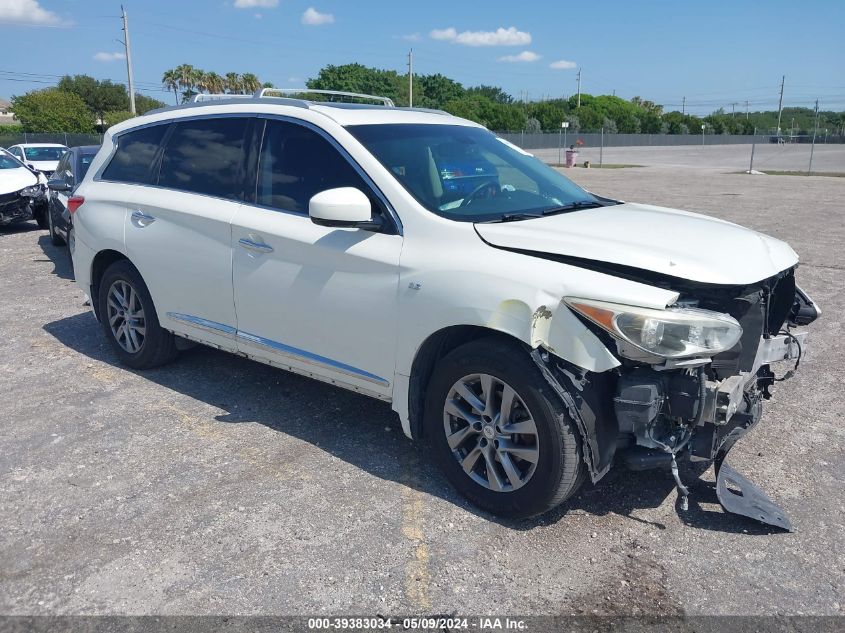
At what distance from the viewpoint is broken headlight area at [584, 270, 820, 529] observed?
3061 millimetres

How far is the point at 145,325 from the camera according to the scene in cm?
539

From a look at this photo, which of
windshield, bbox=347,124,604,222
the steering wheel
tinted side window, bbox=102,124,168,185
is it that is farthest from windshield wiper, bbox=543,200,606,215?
tinted side window, bbox=102,124,168,185

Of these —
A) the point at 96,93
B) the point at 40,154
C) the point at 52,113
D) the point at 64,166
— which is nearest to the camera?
the point at 64,166

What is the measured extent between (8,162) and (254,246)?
11967 mm

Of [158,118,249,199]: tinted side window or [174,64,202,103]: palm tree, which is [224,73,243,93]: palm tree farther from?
[158,118,249,199]: tinted side window

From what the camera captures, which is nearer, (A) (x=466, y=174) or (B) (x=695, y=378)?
(B) (x=695, y=378)

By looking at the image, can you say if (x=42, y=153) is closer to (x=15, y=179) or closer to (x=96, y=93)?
(x=15, y=179)

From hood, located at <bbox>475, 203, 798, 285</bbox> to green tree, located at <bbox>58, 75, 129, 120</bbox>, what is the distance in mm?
79916

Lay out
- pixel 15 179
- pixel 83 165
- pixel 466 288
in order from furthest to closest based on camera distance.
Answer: pixel 15 179 < pixel 83 165 < pixel 466 288

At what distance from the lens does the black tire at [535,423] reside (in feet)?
10.6

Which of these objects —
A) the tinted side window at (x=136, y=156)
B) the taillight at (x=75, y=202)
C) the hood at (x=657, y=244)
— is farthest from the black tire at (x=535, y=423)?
the taillight at (x=75, y=202)

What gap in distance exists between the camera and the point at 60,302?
795cm

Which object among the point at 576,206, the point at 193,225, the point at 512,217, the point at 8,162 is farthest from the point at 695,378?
the point at 8,162

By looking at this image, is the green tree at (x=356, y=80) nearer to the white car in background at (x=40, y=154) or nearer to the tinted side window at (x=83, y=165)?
the white car in background at (x=40, y=154)
